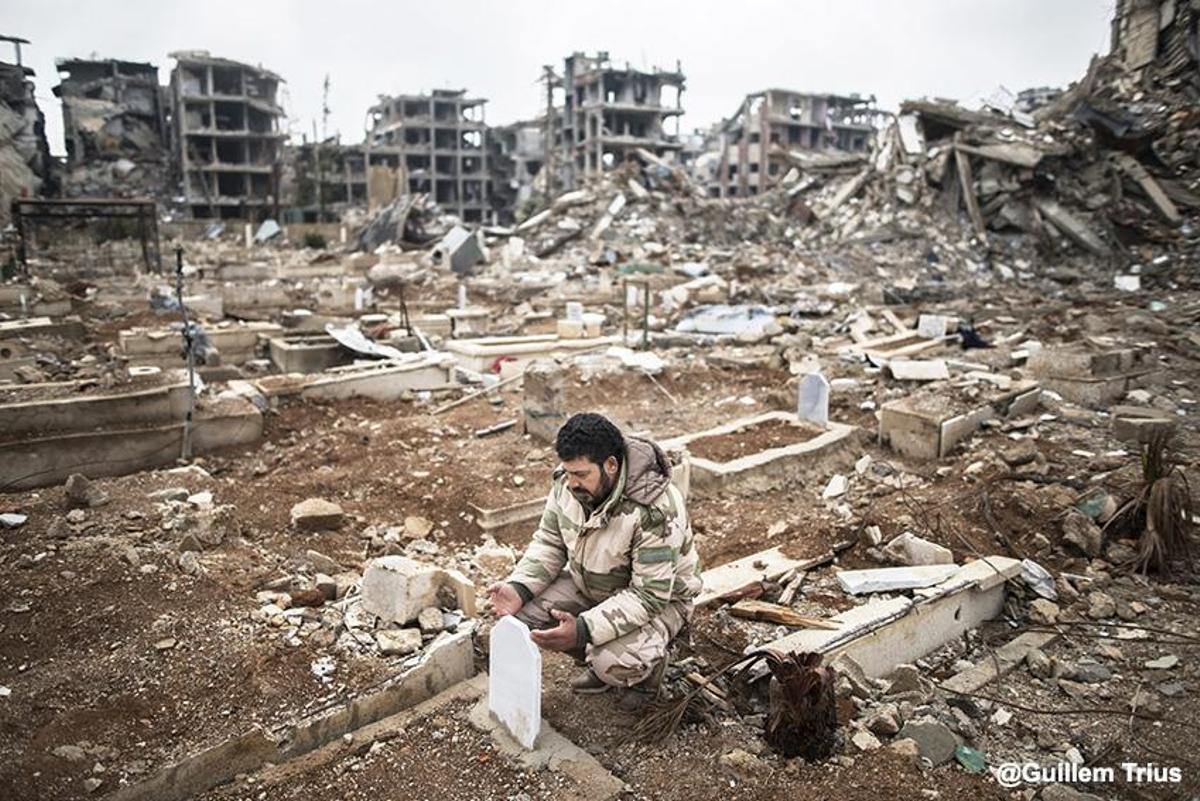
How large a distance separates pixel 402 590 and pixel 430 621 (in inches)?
7.7

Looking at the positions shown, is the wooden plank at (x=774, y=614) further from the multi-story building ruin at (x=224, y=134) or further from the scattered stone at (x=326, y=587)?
the multi-story building ruin at (x=224, y=134)

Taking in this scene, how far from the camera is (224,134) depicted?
47.1 meters

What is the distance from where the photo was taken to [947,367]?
9516 millimetres

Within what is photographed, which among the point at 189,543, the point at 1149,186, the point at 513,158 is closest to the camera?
the point at 189,543

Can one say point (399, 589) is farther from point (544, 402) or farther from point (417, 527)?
point (544, 402)

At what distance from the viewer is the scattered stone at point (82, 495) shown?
520cm

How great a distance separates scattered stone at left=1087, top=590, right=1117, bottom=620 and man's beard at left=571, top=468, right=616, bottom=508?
3.15 meters

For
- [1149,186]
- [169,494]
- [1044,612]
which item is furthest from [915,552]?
[1149,186]

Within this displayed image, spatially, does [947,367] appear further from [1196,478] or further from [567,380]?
[567,380]

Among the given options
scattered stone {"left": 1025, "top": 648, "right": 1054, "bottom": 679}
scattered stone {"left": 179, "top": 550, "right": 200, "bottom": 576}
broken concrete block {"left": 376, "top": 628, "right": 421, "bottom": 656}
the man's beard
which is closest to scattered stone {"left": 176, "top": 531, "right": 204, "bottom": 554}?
scattered stone {"left": 179, "top": 550, "right": 200, "bottom": 576}

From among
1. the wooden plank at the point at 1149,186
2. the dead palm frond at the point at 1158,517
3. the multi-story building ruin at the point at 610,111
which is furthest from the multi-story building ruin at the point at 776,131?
the dead palm frond at the point at 1158,517

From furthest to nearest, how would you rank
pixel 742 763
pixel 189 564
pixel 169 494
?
pixel 169 494 → pixel 189 564 → pixel 742 763

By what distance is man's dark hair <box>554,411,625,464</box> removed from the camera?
9.95 ft

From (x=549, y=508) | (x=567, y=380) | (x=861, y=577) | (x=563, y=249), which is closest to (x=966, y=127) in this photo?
(x=563, y=249)
